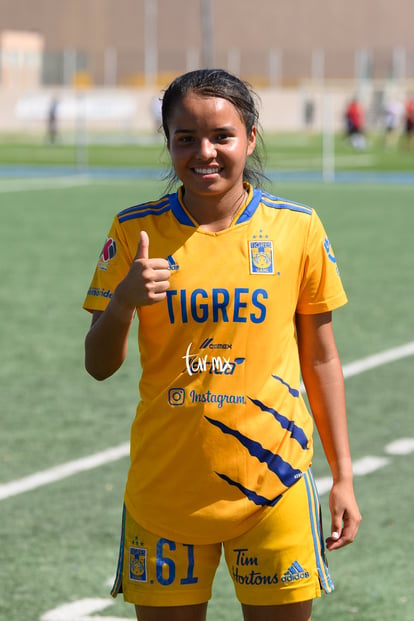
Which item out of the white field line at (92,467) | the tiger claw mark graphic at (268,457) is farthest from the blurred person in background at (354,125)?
the tiger claw mark graphic at (268,457)

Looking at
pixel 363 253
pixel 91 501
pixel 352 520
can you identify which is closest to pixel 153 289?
pixel 352 520

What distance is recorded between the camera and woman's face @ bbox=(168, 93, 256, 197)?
130 inches

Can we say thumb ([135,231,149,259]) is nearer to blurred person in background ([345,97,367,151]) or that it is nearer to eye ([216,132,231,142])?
eye ([216,132,231,142])

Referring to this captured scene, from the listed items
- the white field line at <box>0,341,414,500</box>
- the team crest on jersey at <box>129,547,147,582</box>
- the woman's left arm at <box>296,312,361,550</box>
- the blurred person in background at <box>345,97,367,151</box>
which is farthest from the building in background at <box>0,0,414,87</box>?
the team crest on jersey at <box>129,547,147,582</box>

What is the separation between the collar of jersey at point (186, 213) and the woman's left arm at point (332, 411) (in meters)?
0.32

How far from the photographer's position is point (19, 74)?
234 feet

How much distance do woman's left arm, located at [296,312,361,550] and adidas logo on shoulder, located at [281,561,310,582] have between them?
0.56 feet

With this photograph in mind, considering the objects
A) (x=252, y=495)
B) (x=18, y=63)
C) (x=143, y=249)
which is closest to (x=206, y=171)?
(x=143, y=249)

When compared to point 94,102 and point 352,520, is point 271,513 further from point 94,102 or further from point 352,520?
point 94,102

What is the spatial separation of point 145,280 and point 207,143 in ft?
1.42

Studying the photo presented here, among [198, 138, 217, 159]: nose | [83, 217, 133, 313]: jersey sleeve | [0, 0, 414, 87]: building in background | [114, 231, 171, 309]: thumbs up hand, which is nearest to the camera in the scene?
[114, 231, 171, 309]: thumbs up hand

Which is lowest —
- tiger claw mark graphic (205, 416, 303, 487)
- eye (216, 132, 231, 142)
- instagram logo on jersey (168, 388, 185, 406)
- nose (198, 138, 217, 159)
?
tiger claw mark graphic (205, 416, 303, 487)

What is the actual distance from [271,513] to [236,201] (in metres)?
0.81

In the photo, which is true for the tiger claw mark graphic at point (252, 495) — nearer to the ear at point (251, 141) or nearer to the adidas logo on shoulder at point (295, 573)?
the adidas logo on shoulder at point (295, 573)
